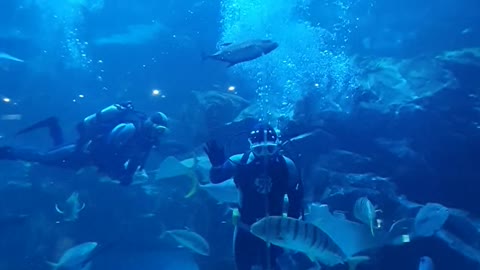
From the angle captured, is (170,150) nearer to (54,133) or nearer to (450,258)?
(54,133)

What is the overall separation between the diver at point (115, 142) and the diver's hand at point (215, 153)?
2151mm

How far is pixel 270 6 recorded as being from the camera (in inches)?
941

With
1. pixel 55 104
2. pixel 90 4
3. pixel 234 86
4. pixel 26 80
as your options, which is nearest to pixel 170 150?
pixel 234 86

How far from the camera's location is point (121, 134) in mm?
6086

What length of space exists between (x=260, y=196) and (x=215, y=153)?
27.1 inches

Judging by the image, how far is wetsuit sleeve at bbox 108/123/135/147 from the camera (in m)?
6.09

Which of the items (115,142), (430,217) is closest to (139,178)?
(115,142)

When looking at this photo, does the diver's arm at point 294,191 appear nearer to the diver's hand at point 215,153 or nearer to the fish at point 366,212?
the diver's hand at point 215,153

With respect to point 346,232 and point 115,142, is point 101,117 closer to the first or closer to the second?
point 115,142

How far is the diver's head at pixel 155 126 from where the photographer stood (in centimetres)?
633

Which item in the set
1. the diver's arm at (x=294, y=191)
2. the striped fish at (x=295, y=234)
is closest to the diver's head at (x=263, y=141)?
the diver's arm at (x=294, y=191)

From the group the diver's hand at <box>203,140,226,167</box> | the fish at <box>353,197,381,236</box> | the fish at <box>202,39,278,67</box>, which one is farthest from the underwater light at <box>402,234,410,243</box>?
the fish at <box>202,39,278,67</box>

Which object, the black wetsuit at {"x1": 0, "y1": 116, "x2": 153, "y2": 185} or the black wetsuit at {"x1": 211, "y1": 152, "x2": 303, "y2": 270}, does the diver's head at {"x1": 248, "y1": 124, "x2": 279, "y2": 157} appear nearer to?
the black wetsuit at {"x1": 211, "y1": 152, "x2": 303, "y2": 270}

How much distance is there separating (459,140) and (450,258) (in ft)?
11.1
